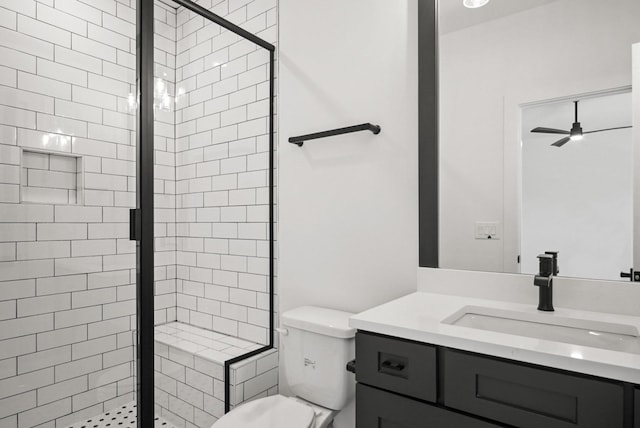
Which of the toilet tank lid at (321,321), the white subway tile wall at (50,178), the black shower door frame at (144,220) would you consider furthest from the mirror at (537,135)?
the white subway tile wall at (50,178)

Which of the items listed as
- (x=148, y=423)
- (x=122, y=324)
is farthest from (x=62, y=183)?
(x=148, y=423)

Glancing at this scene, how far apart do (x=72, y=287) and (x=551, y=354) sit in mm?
1485

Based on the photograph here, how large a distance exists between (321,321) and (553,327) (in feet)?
2.72

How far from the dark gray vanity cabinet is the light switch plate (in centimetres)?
57

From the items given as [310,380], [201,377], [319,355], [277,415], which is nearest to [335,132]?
[319,355]

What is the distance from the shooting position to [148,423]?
4.94 ft

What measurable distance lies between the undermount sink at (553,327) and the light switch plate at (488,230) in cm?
28

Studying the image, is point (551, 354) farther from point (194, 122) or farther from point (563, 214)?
point (194, 122)

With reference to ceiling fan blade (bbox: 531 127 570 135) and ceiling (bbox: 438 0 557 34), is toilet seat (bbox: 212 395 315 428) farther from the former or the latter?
ceiling (bbox: 438 0 557 34)

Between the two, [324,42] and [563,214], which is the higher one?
[324,42]

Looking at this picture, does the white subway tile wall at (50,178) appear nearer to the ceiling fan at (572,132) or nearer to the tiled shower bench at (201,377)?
the tiled shower bench at (201,377)

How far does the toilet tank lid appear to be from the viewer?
148 centimetres

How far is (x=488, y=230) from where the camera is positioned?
1.38 m

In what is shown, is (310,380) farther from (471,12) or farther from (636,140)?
(471,12)
